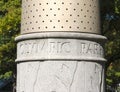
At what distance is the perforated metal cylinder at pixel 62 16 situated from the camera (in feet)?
14.3

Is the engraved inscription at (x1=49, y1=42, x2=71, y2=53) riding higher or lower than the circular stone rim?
lower

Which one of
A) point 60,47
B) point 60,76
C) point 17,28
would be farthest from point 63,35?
point 17,28

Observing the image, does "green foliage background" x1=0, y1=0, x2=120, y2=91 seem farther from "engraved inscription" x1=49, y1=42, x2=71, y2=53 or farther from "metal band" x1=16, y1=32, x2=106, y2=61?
"engraved inscription" x1=49, y1=42, x2=71, y2=53

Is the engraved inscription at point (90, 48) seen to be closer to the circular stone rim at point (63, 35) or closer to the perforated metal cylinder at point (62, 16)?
the circular stone rim at point (63, 35)

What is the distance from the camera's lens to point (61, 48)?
4.24 m

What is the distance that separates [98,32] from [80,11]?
1.26ft

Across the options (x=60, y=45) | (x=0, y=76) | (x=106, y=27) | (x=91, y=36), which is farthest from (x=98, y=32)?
(x=0, y=76)

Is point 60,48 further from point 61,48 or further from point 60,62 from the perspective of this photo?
point 60,62

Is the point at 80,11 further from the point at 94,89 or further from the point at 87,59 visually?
the point at 94,89

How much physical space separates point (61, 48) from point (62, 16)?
424mm

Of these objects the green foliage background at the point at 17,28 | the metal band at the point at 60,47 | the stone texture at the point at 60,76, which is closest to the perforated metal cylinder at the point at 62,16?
the metal band at the point at 60,47

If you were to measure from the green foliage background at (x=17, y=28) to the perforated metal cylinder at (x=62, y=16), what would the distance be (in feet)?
41.4

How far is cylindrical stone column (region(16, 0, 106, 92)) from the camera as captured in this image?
4250mm

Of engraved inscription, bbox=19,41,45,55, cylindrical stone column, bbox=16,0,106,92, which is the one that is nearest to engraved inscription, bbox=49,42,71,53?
cylindrical stone column, bbox=16,0,106,92
